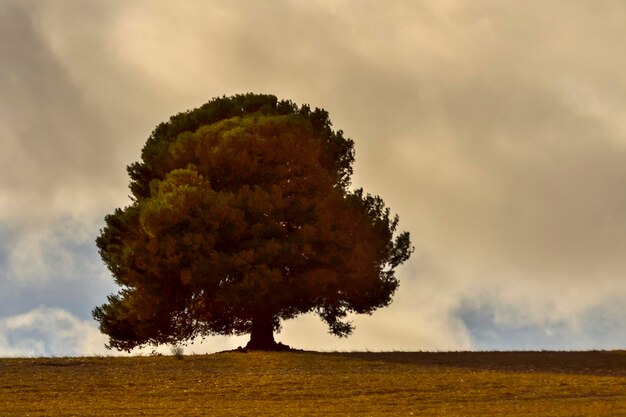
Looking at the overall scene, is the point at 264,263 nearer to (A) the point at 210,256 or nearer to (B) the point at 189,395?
(A) the point at 210,256

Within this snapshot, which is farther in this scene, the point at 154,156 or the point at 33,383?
the point at 154,156

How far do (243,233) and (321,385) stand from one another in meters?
12.9

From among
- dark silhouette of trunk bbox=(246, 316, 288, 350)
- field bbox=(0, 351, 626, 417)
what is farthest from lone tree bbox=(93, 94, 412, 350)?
field bbox=(0, 351, 626, 417)

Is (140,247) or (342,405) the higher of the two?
(140,247)

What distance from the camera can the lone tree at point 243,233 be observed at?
40.8m

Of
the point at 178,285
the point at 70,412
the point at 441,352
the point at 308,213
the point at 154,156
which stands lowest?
the point at 70,412

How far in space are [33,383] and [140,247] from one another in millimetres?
12081

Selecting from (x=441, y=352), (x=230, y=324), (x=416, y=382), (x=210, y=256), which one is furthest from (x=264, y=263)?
(x=416, y=382)

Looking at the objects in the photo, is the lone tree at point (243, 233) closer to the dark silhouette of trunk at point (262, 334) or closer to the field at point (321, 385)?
the dark silhouette of trunk at point (262, 334)

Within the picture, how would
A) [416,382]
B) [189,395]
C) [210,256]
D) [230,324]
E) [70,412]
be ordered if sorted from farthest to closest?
[230,324], [210,256], [416,382], [189,395], [70,412]

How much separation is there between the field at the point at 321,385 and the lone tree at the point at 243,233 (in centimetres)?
388

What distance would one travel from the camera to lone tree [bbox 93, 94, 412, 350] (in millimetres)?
40844

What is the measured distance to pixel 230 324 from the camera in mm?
44969

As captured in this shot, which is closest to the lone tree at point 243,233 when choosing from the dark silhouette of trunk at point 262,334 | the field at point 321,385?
the dark silhouette of trunk at point 262,334
